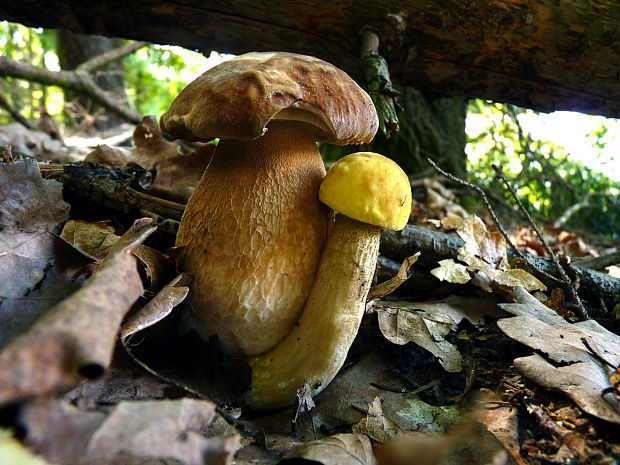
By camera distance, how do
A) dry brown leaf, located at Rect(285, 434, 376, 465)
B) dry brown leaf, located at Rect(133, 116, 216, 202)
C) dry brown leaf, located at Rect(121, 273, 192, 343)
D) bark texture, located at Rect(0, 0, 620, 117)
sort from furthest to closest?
bark texture, located at Rect(0, 0, 620, 117), dry brown leaf, located at Rect(133, 116, 216, 202), dry brown leaf, located at Rect(121, 273, 192, 343), dry brown leaf, located at Rect(285, 434, 376, 465)

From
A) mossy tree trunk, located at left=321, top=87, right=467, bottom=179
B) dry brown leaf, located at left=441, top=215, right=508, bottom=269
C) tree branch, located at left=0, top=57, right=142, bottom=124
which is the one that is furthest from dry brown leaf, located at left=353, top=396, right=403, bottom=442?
tree branch, located at left=0, top=57, right=142, bottom=124

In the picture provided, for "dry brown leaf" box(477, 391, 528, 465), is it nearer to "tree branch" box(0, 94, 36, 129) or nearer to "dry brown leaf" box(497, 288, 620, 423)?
"dry brown leaf" box(497, 288, 620, 423)

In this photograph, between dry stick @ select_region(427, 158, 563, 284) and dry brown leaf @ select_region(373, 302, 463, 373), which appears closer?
dry brown leaf @ select_region(373, 302, 463, 373)

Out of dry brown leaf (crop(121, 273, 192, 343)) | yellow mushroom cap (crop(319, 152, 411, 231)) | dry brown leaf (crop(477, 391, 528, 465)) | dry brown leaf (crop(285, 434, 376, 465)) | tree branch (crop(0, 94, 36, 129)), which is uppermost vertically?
yellow mushroom cap (crop(319, 152, 411, 231))

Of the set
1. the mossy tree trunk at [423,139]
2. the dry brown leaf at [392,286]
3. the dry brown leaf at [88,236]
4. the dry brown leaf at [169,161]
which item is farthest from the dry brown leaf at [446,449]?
the mossy tree trunk at [423,139]

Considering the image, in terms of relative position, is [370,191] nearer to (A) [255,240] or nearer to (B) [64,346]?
(A) [255,240]

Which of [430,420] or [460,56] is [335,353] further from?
[460,56]

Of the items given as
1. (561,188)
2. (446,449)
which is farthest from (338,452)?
(561,188)
